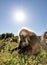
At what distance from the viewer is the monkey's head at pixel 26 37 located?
1602 centimetres

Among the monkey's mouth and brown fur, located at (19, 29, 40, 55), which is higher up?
brown fur, located at (19, 29, 40, 55)

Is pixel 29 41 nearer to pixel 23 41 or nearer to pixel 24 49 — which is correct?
pixel 23 41

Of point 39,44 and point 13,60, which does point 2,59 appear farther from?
point 39,44

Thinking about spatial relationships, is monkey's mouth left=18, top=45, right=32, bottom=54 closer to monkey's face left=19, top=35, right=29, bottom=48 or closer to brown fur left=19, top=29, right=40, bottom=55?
brown fur left=19, top=29, right=40, bottom=55

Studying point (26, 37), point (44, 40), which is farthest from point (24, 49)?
point (44, 40)

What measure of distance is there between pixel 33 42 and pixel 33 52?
0.98m

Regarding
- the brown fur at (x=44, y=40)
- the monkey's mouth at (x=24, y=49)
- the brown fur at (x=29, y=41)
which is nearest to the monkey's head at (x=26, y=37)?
the brown fur at (x=29, y=41)

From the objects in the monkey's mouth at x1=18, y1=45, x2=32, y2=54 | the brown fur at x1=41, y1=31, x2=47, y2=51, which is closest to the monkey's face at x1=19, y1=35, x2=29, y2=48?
the monkey's mouth at x1=18, y1=45, x2=32, y2=54

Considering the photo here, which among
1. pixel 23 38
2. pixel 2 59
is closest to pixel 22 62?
pixel 2 59

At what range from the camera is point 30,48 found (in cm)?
1579

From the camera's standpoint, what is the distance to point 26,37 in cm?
1627

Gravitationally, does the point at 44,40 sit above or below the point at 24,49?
above

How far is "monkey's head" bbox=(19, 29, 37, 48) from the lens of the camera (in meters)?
16.0

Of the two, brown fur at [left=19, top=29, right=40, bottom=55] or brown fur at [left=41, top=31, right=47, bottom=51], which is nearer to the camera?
brown fur at [left=19, top=29, right=40, bottom=55]
